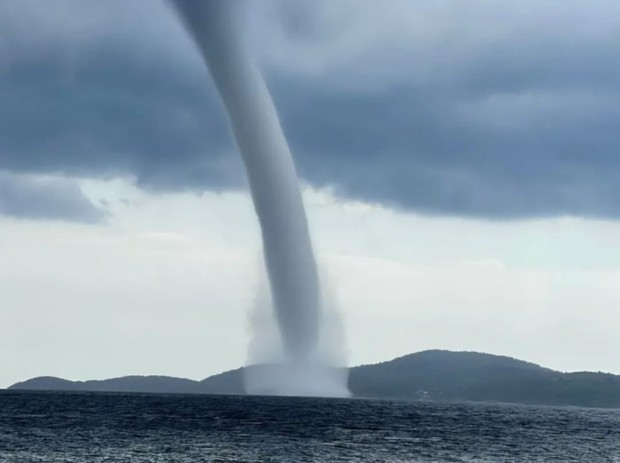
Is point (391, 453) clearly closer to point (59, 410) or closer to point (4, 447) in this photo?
point (4, 447)

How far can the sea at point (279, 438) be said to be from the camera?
8512cm

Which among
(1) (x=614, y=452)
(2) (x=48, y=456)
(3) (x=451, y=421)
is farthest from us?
(3) (x=451, y=421)

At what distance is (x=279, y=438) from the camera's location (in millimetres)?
106188

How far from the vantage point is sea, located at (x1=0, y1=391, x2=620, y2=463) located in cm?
8512

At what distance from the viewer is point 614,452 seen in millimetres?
105812

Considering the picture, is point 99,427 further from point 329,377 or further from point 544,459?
point 329,377

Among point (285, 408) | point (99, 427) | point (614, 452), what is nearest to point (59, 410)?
point (285, 408)

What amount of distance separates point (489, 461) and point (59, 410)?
A: 92386 millimetres

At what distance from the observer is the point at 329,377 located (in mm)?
178000

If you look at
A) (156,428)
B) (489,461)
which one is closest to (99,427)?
(156,428)

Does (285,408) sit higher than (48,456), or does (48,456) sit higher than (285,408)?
(285,408)

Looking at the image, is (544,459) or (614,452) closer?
(544,459)

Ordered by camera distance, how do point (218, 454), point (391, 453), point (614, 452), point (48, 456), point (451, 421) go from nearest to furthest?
1. point (48, 456)
2. point (218, 454)
3. point (391, 453)
4. point (614, 452)
5. point (451, 421)

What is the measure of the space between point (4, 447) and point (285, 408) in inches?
3608
